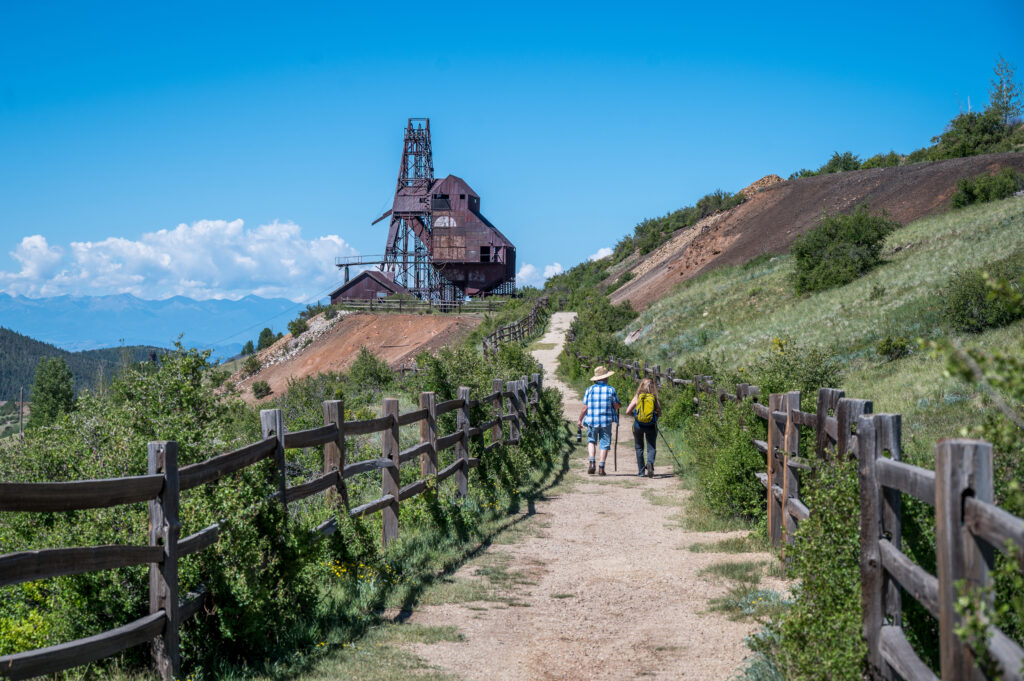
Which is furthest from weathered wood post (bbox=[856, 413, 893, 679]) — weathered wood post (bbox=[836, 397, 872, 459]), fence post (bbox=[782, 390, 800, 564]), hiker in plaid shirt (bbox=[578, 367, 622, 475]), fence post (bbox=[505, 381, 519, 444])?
fence post (bbox=[505, 381, 519, 444])

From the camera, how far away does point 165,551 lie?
4.79 m

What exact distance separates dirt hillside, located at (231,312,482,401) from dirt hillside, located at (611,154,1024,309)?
1246 cm

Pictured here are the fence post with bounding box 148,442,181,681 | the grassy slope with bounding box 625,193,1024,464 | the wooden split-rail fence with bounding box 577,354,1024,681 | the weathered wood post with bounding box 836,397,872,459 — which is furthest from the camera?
the grassy slope with bounding box 625,193,1024,464

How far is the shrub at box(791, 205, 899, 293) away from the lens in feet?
114

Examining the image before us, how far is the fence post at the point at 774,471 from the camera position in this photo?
8336 millimetres

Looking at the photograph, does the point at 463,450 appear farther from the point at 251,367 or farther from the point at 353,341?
the point at 251,367

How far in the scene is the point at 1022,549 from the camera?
2.37 m

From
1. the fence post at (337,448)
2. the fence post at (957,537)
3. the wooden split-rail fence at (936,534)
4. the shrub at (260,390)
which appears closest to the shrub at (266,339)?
the shrub at (260,390)

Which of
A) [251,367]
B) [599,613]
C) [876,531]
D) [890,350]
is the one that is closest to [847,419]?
[876,531]

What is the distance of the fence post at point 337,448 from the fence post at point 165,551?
105 inches

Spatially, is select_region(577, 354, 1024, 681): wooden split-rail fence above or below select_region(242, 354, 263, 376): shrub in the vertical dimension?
below

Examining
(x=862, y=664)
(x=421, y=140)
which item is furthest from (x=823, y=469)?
(x=421, y=140)

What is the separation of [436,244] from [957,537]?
7121 centimetres

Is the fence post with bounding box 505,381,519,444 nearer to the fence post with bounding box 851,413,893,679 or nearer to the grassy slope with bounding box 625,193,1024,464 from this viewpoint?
the grassy slope with bounding box 625,193,1024,464
